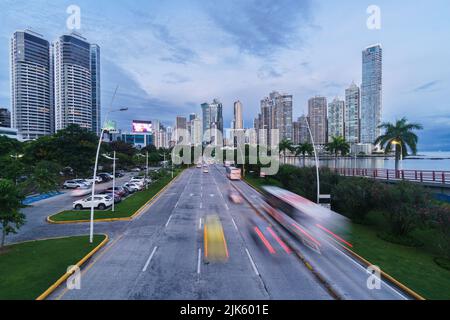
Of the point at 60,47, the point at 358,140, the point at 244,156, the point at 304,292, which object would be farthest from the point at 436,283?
the point at 60,47

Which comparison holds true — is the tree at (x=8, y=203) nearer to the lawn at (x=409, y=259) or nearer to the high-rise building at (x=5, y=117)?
the lawn at (x=409, y=259)

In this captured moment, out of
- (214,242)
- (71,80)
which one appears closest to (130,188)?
(214,242)

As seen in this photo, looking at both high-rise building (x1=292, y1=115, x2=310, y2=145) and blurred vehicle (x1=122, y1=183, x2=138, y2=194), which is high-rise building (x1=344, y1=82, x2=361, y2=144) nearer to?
high-rise building (x1=292, y1=115, x2=310, y2=145)

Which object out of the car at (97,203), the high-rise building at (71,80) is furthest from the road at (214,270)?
the high-rise building at (71,80)

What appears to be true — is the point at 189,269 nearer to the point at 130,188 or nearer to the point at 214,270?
the point at 214,270
